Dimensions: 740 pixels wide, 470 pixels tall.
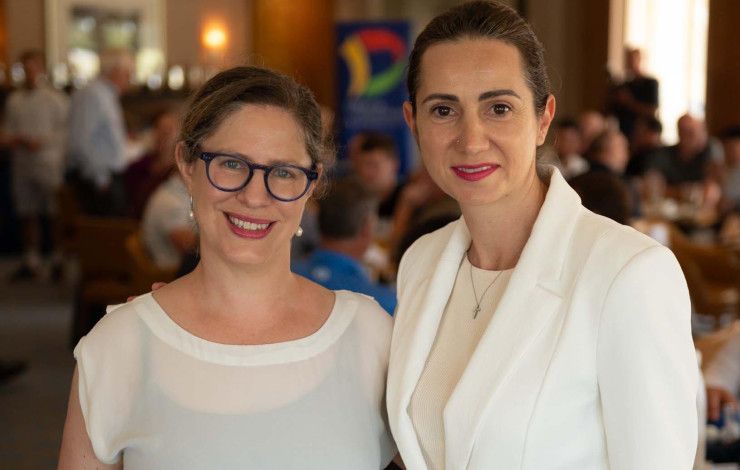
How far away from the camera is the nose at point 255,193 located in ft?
5.81

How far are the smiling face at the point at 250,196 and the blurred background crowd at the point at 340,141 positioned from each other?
0.63 feet

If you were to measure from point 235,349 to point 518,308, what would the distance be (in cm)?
48

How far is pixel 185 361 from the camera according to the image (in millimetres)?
1796

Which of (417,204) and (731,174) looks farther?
(731,174)

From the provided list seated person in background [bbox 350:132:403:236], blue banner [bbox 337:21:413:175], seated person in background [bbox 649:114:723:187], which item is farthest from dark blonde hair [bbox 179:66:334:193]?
blue banner [bbox 337:21:413:175]

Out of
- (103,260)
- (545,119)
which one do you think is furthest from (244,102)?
(103,260)

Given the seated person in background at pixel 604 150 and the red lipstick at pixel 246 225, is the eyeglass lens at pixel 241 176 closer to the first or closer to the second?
the red lipstick at pixel 246 225

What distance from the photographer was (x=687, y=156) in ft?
30.0

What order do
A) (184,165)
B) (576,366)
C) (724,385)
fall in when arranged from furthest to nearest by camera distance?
(724,385) < (184,165) < (576,366)

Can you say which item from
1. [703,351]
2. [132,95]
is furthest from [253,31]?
[703,351]

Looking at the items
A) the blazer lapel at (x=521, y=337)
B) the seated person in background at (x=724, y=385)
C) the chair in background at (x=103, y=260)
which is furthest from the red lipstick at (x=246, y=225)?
the chair in background at (x=103, y=260)

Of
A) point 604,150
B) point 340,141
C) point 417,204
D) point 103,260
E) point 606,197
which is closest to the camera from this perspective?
point 606,197

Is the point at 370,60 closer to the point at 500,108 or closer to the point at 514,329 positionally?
the point at 500,108

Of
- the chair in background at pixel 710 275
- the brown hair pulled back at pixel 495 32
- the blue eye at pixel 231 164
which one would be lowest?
the chair in background at pixel 710 275
